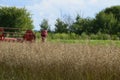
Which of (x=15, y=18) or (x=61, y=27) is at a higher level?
(x=15, y=18)

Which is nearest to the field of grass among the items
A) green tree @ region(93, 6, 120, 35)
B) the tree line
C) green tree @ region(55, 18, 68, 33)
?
the tree line

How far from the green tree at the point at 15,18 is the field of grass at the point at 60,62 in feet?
112

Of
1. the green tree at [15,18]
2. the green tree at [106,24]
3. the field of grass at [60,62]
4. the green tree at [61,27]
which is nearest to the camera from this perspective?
the field of grass at [60,62]

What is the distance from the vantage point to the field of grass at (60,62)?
5453 mm

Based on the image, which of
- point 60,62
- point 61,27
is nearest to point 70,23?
point 61,27

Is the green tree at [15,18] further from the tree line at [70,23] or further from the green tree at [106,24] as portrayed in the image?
the green tree at [106,24]

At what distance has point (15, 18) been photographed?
41875 millimetres

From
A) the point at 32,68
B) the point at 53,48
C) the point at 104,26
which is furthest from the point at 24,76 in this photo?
the point at 104,26

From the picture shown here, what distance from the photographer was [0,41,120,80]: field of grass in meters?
5.45

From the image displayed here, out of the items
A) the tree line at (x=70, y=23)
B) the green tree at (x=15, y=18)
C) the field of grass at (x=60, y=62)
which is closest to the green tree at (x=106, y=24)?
the tree line at (x=70, y=23)

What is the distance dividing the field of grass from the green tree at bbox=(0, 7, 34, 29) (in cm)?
3406

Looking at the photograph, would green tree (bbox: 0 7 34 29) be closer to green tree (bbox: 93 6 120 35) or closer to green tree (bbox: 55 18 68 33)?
green tree (bbox: 55 18 68 33)

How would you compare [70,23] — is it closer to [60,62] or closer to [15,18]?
[15,18]

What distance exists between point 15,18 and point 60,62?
119 feet
